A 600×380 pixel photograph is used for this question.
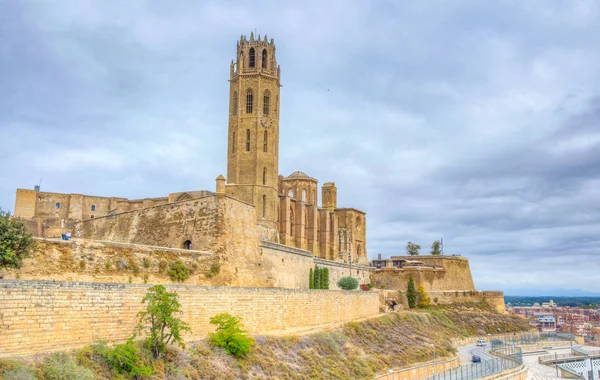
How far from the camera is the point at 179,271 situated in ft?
82.5

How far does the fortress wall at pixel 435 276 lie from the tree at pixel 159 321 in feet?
143

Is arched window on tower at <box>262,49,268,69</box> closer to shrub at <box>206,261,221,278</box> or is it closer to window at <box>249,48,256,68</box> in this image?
window at <box>249,48,256,68</box>

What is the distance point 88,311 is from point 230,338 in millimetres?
5828

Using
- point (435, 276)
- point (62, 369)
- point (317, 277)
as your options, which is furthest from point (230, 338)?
point (435, 276)

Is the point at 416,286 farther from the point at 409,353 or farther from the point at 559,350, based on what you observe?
the point at 409,353

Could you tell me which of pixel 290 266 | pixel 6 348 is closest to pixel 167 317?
pixel 6 348

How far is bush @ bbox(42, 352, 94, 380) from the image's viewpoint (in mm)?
13883

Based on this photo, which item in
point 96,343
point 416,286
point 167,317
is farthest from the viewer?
point 416,286

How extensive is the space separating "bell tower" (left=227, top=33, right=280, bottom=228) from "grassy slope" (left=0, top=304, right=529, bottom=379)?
1661cm

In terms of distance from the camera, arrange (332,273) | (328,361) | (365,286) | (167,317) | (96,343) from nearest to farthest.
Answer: (96,343)
(167,317)
(328,361)
(332,273)
(365,286)

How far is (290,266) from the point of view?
36.7 metres

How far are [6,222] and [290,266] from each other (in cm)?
2165

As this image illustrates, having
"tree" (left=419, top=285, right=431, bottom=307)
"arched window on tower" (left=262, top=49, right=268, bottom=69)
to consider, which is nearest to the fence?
"tree" (left=419, top=285, right=431, bottom=307)

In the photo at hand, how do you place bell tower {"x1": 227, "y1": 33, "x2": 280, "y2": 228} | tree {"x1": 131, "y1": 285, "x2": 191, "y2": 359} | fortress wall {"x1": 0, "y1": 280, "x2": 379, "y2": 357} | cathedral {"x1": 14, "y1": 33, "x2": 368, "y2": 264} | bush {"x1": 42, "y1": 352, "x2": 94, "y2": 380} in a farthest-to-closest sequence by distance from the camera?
bell tower {"x1": 227, "y1": 33, "x2": 280, "y2": 228} → cathedral {"x1": 14, "y1": 33, "x2": 368, "y2": 264} → tree {"x1": 131, "y1": 285, "x2": 191, "y2": 359} → fortress wall {"x1": 0, "y1": 280, "x2": 379, "y2": 357} → bush {"x1": 42, "y1": 352, "x2": 94, "y2": 380}
